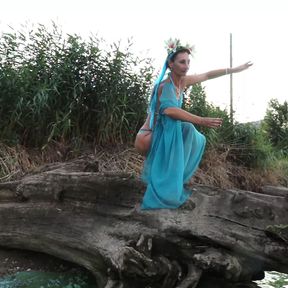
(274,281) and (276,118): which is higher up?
(276,118)

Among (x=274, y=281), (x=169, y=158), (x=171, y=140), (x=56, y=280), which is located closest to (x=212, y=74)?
(x=171, y=140)

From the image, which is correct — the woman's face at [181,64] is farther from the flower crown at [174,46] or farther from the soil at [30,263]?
the soil at [30,263]

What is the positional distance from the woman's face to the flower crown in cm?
6

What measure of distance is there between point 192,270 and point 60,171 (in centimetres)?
129

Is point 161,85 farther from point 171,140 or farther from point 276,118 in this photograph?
point 276,118

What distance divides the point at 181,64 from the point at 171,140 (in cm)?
52

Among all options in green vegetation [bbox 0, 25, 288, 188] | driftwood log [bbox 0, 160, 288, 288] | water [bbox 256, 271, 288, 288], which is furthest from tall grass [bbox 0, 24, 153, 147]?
water [bbox 256, 271, 288, 288]

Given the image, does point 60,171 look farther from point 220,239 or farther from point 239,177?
point 239,177

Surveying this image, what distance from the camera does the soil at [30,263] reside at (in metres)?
2.64

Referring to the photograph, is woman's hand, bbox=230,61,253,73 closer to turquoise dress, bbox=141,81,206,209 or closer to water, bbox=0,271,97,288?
turquoise dress, bbox=141,81,206,209

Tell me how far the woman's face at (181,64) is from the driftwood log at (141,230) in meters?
0.77

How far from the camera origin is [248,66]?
9.43ft

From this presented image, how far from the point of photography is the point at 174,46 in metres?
2.74

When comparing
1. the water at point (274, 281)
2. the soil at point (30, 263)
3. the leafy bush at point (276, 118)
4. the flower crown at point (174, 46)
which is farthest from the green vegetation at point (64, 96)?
the leafy bush at point (276, 118)
